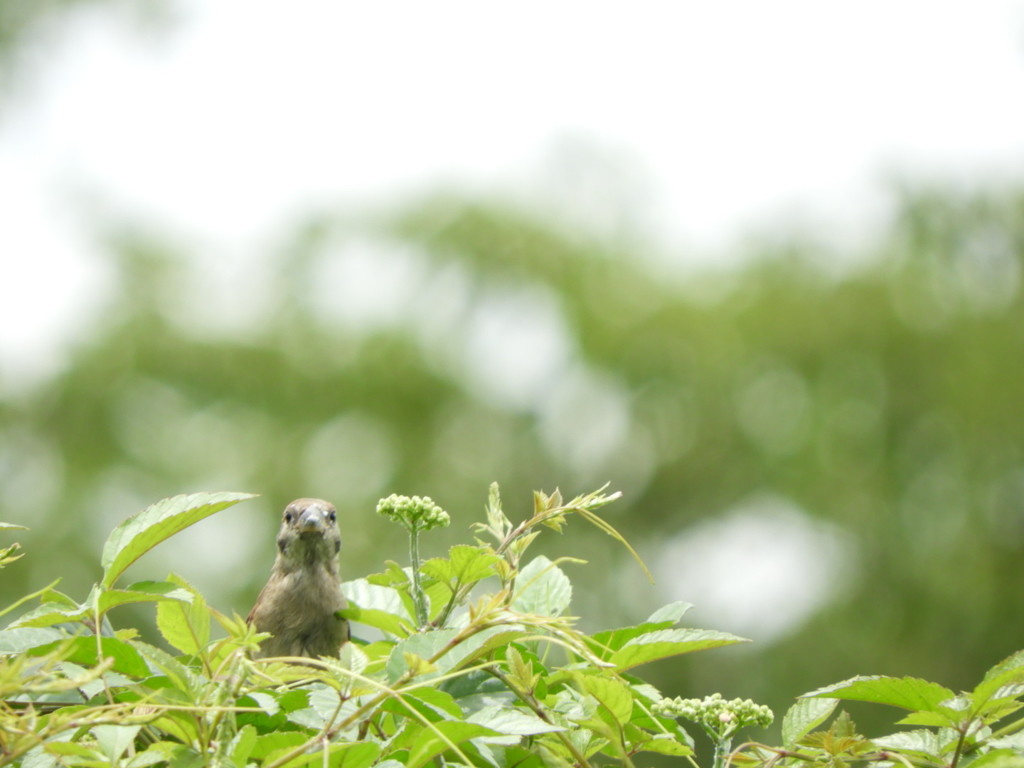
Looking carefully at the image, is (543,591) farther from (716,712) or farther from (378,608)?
(716,712)

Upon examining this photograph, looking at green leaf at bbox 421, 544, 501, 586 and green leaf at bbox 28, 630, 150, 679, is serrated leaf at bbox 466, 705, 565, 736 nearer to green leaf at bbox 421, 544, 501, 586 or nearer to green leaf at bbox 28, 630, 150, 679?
green leaf at bbox 421, 544, 501, 586

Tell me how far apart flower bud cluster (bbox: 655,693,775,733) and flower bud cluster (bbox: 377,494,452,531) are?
0.49 metres

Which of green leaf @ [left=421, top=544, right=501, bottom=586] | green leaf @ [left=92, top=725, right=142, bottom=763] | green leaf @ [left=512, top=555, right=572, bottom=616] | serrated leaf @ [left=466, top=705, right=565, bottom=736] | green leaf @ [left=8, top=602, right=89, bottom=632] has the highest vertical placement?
green leaf @ [left=421, top=544, right=501, bottom=586]

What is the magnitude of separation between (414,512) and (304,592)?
2449mm

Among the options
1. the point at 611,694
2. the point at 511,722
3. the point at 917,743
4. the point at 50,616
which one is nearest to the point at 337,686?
the point at 511,722

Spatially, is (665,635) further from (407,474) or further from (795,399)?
(795,399)

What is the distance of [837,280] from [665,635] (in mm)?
23248

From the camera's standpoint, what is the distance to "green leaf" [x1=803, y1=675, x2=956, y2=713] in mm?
1608

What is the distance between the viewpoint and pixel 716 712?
5.37 ft

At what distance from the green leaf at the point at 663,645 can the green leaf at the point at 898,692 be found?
17cm

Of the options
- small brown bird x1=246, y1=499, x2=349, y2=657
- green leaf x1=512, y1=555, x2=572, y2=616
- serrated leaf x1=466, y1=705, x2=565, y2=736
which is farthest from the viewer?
small brown bird x1=246, y1=499, x2=349, y2=657

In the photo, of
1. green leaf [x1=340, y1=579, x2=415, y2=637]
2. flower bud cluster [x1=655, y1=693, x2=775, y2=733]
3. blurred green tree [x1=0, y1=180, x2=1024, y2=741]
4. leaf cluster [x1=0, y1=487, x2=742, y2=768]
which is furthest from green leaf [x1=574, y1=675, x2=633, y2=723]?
blurred green tree [x1=0, y1=180, x2=1024, y2=741]

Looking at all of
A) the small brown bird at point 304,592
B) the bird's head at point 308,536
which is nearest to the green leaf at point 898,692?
the small brown bird at point 304,592

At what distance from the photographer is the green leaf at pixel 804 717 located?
5.77 feet
